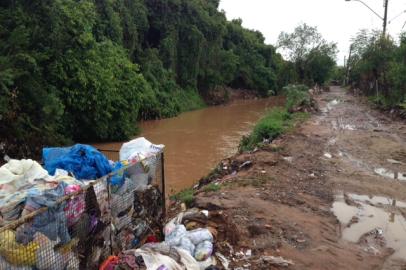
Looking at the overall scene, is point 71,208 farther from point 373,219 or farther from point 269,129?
point 269,129

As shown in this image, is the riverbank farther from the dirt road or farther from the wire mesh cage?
the wire mesh cage

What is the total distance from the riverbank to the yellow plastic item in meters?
2.52

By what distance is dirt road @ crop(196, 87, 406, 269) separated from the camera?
565cm

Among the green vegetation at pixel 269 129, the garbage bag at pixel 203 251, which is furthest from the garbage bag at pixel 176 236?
the green vegetation at pixel 269 129

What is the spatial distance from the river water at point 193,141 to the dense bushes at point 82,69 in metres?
1.53

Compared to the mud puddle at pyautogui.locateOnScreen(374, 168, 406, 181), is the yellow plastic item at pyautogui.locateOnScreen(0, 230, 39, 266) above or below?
above

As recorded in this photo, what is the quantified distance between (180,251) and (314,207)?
3.82m

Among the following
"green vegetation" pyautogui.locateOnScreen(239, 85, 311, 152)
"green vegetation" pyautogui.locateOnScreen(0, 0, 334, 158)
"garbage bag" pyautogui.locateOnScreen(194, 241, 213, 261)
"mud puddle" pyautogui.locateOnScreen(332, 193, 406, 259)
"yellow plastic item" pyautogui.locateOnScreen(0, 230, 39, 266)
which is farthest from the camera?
"green vegetation" pyautogui.locateOnScreen(239, 85, 311, 152)

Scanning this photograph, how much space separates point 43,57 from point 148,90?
42.6ft

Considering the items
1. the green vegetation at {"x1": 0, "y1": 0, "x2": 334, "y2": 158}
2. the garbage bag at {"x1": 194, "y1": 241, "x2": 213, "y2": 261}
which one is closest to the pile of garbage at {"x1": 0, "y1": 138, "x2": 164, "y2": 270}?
the garbage bag at {"x1": 194, "y1": 241, "x2": 213, "y2": 261}

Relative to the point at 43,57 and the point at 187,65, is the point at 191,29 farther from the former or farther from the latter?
the point at 43,57

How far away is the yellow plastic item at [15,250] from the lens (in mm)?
3264

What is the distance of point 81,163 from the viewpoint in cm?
472

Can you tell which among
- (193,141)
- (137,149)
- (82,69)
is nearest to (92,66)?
(82,69)
